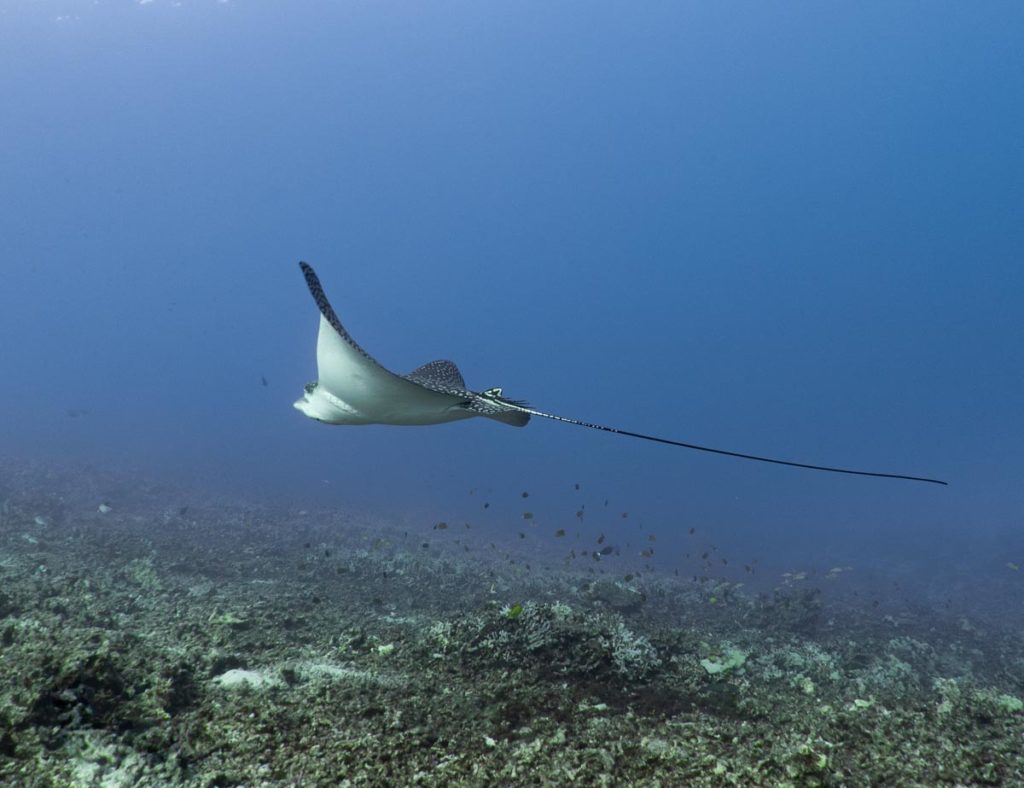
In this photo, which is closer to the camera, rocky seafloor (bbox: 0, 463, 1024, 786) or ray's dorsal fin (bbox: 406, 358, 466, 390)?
rocky seafloor (bbox: 0, 463, 1024, 786)

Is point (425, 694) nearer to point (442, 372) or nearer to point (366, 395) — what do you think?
point (366, 395)

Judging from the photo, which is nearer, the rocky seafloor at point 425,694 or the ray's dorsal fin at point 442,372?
the rocky seafloor at point 425,694

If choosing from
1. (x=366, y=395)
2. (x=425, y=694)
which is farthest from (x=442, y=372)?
(x=425, y=694)

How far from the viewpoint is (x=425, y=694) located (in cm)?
380

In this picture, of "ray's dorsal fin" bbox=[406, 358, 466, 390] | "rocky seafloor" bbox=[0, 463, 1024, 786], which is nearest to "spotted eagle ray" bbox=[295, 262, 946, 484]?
"ray's dorsal fin" bbox=[406, 358, 466, 390]

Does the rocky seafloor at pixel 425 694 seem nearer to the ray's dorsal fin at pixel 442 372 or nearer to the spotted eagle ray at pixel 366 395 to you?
the spotted eagle ray at pixel 366 395

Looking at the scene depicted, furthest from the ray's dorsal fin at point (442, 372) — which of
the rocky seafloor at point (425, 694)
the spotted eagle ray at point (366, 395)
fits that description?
the rocky seafloor at point (425, 694)

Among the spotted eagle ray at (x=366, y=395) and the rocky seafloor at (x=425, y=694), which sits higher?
the spotted eagle ray at (x=366, y=395)

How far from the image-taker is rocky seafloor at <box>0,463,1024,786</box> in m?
2.57

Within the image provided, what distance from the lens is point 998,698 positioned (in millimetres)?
4121

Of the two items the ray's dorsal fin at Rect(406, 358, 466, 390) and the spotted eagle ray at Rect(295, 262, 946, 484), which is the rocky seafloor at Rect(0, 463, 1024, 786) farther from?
the ray's dorsal fin at Rect(406, 358, 466, 390)

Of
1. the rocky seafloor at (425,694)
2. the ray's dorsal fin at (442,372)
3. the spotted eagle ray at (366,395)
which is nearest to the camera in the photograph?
the rocky seafloor at (425,694)

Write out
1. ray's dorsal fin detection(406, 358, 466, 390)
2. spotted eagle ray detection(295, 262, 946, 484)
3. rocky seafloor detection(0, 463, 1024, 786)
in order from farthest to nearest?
ray's dorsal fin detection(406, 358, 466, 390) < spotted eagle ray detection(295, 262, 946, 484) < rocky seafloor detection(0, 463, 1024, 786)

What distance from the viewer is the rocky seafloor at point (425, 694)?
8.42ft
